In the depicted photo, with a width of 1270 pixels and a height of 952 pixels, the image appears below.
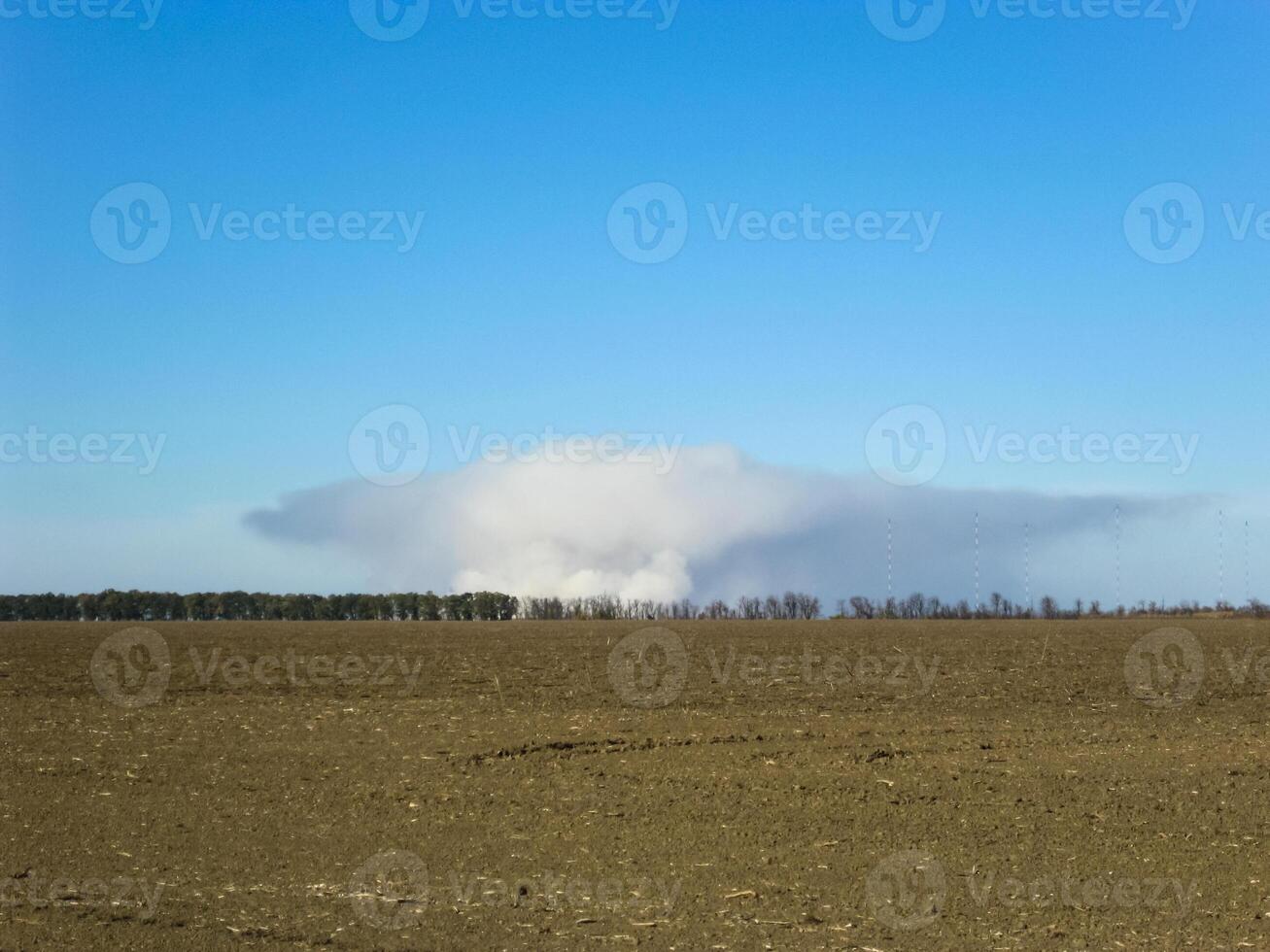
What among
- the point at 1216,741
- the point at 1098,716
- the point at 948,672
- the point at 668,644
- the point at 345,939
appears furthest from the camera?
the point at 668,644

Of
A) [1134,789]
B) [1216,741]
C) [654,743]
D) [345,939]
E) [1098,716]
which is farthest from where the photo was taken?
[1098,716]

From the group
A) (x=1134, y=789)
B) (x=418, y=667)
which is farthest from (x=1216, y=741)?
(x=418, y=667)

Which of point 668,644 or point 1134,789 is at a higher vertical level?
point 668,644

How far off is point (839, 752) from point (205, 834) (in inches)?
477

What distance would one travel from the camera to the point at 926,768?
22.6 m

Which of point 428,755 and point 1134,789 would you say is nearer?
point 1134,789

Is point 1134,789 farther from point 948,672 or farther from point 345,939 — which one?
point 948,672

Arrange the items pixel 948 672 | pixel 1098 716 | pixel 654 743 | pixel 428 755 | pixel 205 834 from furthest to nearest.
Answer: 1. pixel 948 672
2. pixel 1098 716
3. pixel 654 743
4. pixel 428 755
5. pixel 205 834

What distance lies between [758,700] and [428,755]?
40.1 ft

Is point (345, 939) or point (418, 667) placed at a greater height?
point (418, 667)

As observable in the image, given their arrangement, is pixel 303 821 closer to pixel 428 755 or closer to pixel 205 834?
pixel 205 834

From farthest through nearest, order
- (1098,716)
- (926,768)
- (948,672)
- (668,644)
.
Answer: (668,644) < (948,672) < (1098,716) < (926,768)

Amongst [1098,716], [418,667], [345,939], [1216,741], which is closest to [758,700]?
[1098,716]

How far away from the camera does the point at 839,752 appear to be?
2461cm
